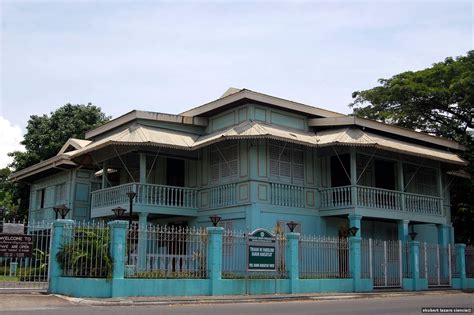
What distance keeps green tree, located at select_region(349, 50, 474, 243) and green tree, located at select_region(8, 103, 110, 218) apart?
17.8 metres

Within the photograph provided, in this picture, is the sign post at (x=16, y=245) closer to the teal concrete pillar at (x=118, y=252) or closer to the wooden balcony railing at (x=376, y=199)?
the teal concrete pillar at (x=118, y=252)

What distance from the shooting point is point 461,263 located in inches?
944

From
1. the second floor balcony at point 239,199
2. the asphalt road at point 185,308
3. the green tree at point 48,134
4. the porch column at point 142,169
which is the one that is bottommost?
the asphalt road at point 185,308

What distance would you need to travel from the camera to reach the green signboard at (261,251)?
1709cm

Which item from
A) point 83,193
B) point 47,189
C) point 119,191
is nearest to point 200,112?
point 119,191

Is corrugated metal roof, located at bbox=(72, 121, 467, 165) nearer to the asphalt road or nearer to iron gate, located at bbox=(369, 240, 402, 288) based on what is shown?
iron gate, located at bbox=(369, 240, 402, 288)

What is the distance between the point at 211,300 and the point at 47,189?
18340 mm

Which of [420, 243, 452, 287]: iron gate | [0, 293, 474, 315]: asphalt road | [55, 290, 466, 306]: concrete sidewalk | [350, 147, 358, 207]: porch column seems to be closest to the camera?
[0, 293, 474, 315]: asphalt road

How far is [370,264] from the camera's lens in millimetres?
20109

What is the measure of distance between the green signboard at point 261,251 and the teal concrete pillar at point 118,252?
12.5 feet

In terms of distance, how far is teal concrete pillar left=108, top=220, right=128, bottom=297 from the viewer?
1476 cm

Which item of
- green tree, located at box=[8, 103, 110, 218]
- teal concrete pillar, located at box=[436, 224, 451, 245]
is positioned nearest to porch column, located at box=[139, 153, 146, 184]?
teal concrete pillar, located at box=[436, 224, 451, 245]

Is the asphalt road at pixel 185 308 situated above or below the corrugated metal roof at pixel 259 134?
below

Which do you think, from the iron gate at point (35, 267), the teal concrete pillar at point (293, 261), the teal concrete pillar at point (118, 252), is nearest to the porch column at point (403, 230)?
the teal concrete pillar at point (293, 261)
